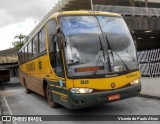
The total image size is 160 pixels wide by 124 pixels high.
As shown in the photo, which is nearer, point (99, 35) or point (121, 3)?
point (99, 35)

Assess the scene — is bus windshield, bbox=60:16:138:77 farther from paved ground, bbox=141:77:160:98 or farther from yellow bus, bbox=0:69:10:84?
yellow bus, bbox=0:69:10:84

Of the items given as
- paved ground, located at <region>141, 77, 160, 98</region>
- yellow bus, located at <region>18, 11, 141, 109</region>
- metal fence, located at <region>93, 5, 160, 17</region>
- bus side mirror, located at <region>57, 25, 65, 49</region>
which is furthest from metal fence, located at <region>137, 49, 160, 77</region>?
bus side mirror, located at <region>57, 25, 65, 49</region>

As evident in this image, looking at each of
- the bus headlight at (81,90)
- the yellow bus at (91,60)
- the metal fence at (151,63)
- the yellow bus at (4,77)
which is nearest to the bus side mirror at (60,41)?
the yellow bus at (91,60)

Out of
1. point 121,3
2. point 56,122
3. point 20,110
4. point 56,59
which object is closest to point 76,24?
point 56,59

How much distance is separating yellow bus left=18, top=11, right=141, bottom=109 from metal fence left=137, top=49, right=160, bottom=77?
10930 millimetres

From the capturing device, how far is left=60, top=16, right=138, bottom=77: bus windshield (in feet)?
→ 25.4

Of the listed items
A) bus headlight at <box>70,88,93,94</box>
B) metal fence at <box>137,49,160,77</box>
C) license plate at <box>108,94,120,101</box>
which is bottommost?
license plate at <box>108,94,120,101</box>

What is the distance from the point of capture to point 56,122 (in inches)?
315

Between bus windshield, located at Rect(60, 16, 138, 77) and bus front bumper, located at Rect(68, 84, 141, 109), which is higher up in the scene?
bus windshield, located at Rect(60, 16, 138, 77)

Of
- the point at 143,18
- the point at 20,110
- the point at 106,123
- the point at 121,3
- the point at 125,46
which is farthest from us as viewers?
the point at 121,3

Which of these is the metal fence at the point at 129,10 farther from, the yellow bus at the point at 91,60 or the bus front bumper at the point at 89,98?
the bus front bumper at the point at 89,98

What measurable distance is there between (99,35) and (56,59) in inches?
59.4

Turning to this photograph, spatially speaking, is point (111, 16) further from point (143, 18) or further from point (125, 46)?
point (143, 18)

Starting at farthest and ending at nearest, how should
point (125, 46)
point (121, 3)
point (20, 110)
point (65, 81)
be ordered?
point (121, 3) → point (20, 110) → point (125, 46) → point (65, 81)
